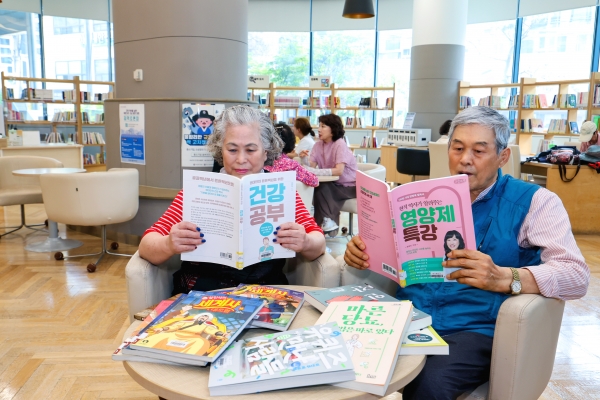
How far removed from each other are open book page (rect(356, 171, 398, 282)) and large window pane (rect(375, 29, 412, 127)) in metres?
10.5

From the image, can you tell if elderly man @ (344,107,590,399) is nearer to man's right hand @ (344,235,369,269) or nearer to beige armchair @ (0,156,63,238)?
man's right hand @ (344,235,369,269)

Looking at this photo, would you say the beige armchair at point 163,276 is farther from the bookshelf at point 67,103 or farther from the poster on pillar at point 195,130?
the bookshelf at point 67,103

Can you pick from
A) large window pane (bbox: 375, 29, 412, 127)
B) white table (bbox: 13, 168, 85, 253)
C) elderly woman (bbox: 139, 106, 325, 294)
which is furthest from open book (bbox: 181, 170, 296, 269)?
large window pane (bbox: 375, 29, 412, 127)

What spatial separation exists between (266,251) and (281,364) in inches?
24.9

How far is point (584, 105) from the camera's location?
7691 mm

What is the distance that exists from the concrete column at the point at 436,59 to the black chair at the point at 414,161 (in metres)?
2.53

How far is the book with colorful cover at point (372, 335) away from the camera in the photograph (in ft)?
3.59

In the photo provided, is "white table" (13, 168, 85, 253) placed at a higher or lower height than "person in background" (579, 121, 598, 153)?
lower

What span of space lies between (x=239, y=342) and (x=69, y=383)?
64.0 inches

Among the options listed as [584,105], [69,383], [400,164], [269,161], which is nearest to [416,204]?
[269,161]

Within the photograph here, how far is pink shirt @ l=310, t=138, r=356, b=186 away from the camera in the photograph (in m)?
5.05

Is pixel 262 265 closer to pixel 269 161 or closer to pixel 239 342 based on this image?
pixel 269 161

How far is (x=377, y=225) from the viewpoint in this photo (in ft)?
5.40

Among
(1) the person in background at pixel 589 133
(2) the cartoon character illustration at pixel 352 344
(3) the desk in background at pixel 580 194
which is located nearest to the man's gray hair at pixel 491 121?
(2) the cartoon character illustration at pixel 352 344
